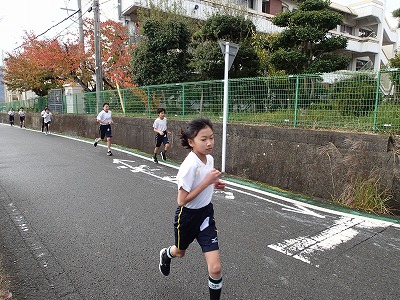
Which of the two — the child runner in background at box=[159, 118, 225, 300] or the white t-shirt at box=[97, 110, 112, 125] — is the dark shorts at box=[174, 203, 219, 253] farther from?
the white t-shirt at box=[97, 110, 112, 125]

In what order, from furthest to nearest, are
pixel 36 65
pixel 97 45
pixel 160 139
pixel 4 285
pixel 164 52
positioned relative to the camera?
1. pixel 36 65
2. pixel 97 45
3. pixel 164 52
4. pixel 160 139
5. pixel 4 285

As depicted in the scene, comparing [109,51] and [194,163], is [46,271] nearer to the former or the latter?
[194,163]

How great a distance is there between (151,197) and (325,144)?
3.47 metres

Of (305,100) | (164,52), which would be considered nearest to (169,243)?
(305,100)

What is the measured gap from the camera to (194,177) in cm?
264

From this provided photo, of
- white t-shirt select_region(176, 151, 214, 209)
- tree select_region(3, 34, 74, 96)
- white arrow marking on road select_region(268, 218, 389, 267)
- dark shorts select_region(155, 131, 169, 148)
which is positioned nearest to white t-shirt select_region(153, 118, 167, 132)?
dark shorts select_region(155, 131, 169, 148)

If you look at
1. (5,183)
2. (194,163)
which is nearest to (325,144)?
(194,163)

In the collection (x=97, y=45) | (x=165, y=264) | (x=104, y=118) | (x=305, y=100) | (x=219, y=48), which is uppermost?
(x=97, y=45)

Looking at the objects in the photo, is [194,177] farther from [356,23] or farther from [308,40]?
[356,23]

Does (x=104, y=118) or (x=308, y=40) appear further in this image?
(x=104, y=118)

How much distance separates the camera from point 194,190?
259 centimetres

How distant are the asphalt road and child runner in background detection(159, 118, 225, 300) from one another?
0.53 m

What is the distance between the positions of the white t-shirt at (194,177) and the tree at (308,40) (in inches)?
337

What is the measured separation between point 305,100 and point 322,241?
3.84 m
